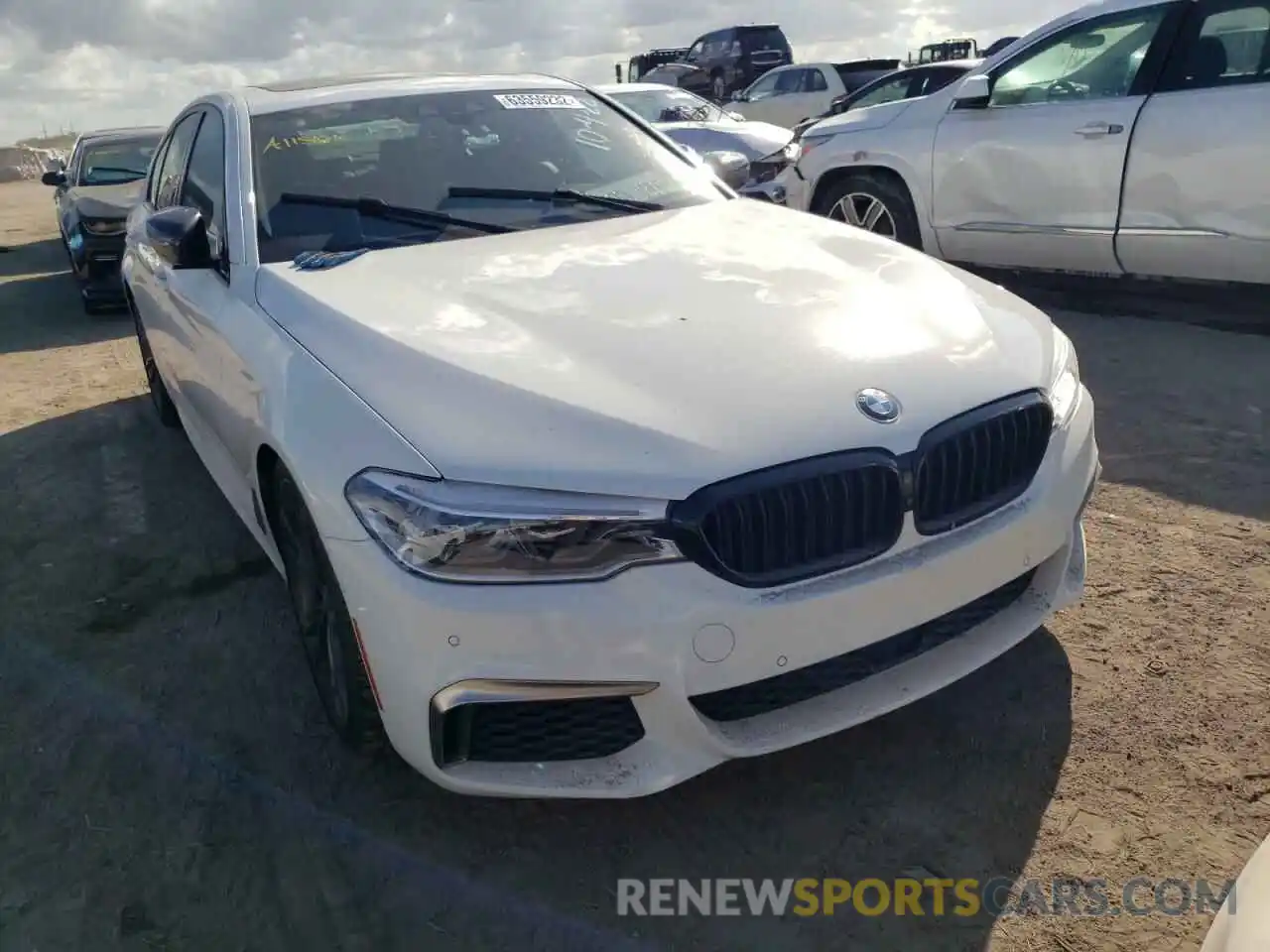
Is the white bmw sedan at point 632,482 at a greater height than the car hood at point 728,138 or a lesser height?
lesser

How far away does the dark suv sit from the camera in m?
24.3

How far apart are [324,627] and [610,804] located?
817 millimetres

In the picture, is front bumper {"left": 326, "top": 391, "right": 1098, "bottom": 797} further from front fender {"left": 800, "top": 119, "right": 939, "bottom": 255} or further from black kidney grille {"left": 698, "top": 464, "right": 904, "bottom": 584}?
front fender {"left": 800, "top": 119, "right": 939, "bottom": 255}

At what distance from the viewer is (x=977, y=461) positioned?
2.38 metres

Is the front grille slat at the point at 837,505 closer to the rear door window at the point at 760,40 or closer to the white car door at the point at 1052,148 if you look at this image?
the white car door at the point at 1052,148

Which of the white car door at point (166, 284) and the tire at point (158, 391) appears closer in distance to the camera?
the white car door at point (166, 284)

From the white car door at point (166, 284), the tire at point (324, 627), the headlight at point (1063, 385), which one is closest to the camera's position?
the tire at point (324, 627)

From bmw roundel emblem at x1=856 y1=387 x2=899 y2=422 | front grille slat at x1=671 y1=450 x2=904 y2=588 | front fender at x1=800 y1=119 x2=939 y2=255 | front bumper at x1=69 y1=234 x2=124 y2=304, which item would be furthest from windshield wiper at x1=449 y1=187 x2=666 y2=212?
front bumper at x1=69 y1=234 x2=124 y2=304

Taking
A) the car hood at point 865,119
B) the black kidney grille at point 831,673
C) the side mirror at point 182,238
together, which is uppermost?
the car hood at point 865,119

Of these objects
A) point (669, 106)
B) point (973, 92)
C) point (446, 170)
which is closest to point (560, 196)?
point (446, 170)

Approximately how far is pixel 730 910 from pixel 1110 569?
5.97 ft

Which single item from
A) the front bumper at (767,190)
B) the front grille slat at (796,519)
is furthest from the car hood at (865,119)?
the front grille slat at (796,519)

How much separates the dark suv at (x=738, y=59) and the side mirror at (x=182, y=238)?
21871mm

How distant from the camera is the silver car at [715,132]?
28.2 ft
